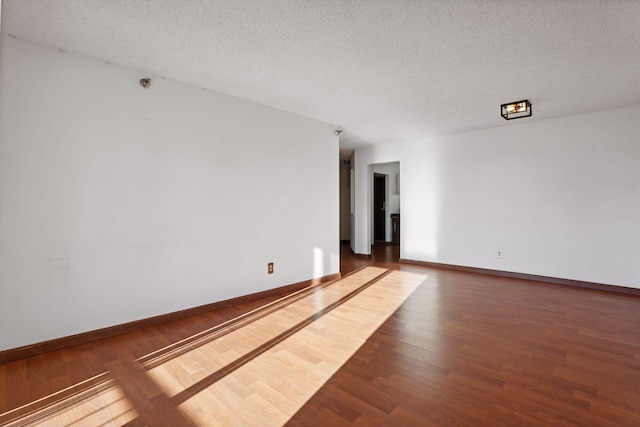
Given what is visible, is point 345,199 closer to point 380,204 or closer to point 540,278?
point 380,204

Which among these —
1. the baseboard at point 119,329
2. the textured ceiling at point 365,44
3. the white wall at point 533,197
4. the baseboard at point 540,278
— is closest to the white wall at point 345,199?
the white wall at point 533,197

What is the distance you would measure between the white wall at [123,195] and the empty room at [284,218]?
0.02 m

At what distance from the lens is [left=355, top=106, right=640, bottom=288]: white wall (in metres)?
4.07

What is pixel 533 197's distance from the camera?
4.70 meters

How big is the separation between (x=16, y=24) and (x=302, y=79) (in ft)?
7.28

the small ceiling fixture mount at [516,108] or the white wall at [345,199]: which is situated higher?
the small ceiling fixture mount at [516,108]

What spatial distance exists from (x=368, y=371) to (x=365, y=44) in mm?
2488

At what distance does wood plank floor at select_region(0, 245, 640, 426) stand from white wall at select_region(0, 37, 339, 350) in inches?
15.0

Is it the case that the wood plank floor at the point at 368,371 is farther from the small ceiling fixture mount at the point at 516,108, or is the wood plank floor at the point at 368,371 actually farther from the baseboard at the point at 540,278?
the small ceiling fixture mount at the point at 516,108

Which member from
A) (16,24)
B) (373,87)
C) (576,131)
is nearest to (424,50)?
(373,87)

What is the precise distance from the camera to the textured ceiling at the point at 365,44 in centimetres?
201

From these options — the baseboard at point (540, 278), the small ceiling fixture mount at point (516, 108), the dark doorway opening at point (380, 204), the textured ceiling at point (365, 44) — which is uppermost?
the textured ceiling at point (365, 44)

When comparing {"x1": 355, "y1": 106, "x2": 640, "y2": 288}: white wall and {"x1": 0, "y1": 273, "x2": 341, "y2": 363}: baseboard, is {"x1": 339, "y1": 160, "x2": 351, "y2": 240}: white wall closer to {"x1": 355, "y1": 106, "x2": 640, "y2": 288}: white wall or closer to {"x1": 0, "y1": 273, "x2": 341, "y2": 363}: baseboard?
{"x1": 355, "y1": 106, "x2": 640, "y2": 288}: white wall

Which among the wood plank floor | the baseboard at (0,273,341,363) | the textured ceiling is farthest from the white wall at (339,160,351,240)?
the wood plank floor
